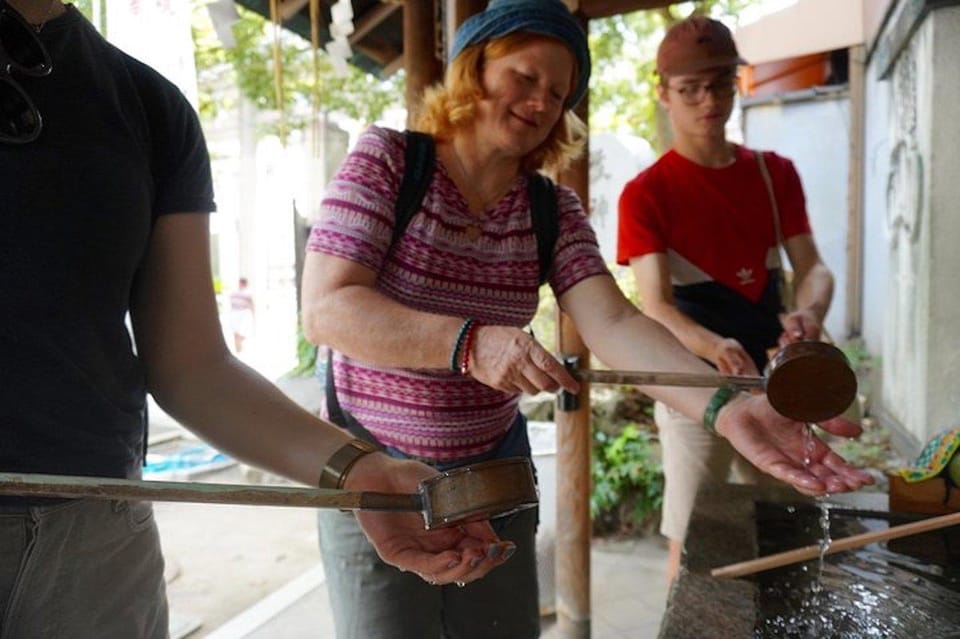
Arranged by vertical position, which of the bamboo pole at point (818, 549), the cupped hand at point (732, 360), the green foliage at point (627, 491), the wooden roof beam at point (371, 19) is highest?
the wooden roof beam at point (371, 19)

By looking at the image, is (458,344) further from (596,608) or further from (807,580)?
(596,608)

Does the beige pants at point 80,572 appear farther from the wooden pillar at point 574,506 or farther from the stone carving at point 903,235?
the stone carving at point 903,235

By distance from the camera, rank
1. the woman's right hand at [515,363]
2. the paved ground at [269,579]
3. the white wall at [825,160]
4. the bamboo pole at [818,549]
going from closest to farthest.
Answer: the woman's right hand at [515,363], the bamboo pole at [818,549], the paved ground at [269,579], the white wall at [825,160]

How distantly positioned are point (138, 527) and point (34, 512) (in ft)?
0.59

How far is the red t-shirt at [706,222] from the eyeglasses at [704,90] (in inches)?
8.5

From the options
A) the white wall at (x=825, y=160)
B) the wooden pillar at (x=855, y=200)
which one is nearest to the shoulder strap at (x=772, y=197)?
the wooden pillar at (x=855, y=200)

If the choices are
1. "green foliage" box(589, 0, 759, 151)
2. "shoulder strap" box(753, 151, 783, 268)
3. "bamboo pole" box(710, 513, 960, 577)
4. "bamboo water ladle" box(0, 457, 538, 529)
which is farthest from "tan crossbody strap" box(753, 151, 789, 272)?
"green foliage" box(589, 0, 759, 151)

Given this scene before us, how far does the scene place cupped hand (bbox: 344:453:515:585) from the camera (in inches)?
46.4

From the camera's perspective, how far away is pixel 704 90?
9.43 feet

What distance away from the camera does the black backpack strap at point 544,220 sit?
6.62ft

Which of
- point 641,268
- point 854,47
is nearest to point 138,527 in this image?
point 641,268

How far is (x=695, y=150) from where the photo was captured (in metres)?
2.99

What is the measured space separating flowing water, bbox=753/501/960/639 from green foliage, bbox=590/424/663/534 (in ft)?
9.29

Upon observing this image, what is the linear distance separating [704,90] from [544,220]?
1197mm
